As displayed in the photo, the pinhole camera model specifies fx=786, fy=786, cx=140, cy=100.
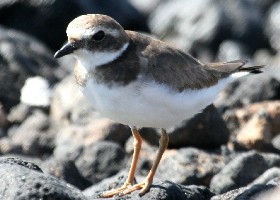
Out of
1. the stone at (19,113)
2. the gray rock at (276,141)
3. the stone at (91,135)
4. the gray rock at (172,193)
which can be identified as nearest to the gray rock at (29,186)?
the gray rock at (172,193)

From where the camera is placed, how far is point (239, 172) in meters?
8.99

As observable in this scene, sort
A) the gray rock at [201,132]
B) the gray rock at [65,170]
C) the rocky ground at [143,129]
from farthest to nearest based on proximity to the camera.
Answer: the gray rock at [201,132]
the gray rock at [65,170]
the rocky ground at [143,129]

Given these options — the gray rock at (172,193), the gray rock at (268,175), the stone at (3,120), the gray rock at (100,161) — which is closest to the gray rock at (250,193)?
the gray rock at (172,193)

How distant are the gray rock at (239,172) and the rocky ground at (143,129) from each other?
0.5 inches

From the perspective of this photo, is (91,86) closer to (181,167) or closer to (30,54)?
(181,167)

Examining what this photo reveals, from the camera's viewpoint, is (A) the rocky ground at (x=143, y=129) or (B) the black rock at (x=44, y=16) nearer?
(A) the rocky ground at (x=143, y=129)

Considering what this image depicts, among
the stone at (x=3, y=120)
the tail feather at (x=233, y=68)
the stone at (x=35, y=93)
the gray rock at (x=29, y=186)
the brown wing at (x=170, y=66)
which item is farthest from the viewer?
the stone at (x=35, y=93)

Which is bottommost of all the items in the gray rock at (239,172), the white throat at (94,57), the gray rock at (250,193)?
the gray rock at (239,172)

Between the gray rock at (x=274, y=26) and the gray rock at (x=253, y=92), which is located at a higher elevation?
the gray rock at (x=253, y=92)

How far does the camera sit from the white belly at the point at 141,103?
7.24m

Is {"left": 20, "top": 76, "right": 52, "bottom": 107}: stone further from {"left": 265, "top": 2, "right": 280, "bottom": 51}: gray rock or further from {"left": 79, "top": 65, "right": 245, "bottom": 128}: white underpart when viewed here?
{"left": 79, "top": 65, "right": 245, "bottom": 128}: white underpart

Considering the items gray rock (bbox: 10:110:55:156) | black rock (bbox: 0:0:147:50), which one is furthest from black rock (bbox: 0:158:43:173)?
black rock (bbox: 0:0:147:50)

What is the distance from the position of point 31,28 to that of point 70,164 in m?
6.99

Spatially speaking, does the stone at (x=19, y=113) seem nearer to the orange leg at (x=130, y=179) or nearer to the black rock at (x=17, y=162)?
the orange leg at (x=130, y=179)
